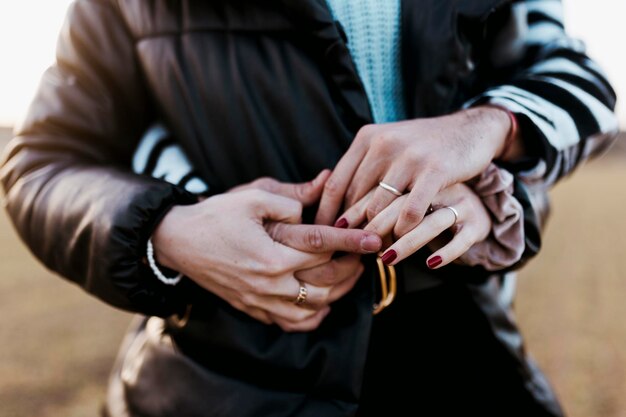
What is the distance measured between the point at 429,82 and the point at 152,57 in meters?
0.58

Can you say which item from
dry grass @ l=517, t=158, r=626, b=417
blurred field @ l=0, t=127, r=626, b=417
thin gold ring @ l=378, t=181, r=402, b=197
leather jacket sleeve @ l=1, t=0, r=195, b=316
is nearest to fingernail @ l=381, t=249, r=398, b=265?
thin gold ring @ l=378, t=181, r=402, b=197

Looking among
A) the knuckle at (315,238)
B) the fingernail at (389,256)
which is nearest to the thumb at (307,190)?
the knuckle at (315,238)

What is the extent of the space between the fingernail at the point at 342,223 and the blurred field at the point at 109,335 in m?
2.35

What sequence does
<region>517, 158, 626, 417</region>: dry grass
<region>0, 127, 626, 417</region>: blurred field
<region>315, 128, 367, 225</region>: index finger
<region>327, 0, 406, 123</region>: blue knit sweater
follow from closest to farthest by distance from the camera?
<region>315, 128, 367, 225</region>: index finger
<region>327, 0, 406, 123</region>: blue knit sweater
<region>0, 127, 626, 417</region>: blurred field
<region>517, 158, 626, 417</region>: dry grass

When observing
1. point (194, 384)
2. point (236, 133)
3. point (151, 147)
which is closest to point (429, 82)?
point (236, 133)

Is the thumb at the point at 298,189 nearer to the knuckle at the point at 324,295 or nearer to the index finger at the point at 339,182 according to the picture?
the index finger at the point at 339,182

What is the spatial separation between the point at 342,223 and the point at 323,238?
5 cm

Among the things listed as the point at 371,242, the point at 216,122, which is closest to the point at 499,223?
the point at 371,242

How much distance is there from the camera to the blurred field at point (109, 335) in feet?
9.70

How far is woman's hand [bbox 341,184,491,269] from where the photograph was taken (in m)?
0.91

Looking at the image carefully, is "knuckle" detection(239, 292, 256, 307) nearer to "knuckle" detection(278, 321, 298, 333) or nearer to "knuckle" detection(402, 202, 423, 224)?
"knuckle" detection(278, 321, 298, 333)

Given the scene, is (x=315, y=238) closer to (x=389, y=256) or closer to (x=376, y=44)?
(x=389, y=256)

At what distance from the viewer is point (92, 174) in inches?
43.8

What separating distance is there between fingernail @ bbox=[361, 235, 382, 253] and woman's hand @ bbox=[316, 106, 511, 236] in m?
0.04
